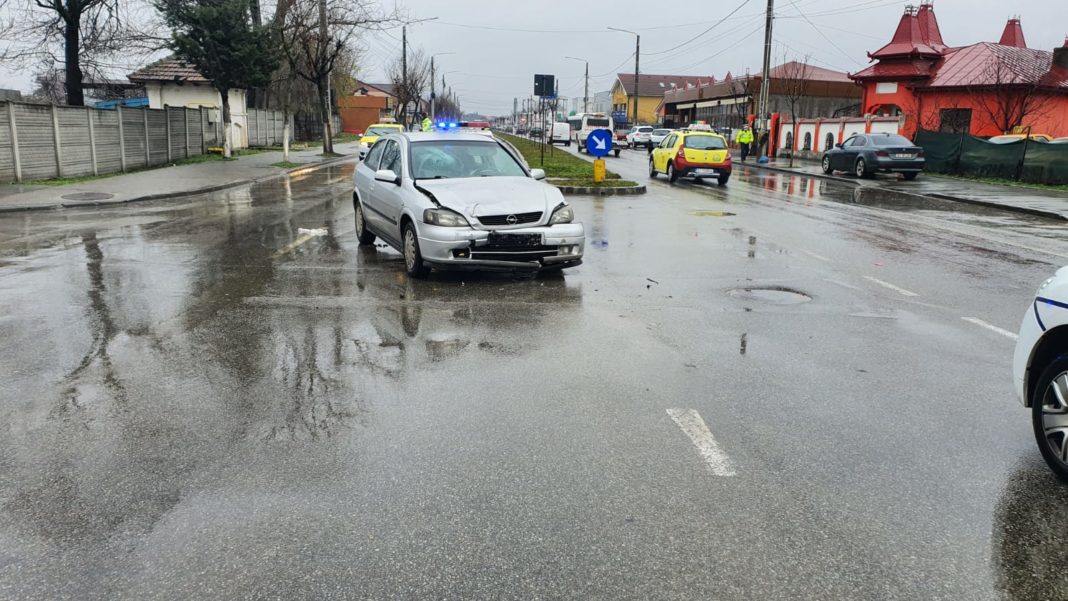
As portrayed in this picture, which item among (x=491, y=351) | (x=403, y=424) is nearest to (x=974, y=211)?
(x=491, y=351)

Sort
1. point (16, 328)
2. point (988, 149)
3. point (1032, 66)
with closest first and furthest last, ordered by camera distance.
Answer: point (16, 328), point (988, 149), point (1032, 66)

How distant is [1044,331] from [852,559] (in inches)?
69.6

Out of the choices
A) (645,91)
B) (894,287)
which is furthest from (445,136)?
(645,91)

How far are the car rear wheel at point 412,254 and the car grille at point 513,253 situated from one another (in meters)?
0.73

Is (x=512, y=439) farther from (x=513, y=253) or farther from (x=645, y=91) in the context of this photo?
(x=645, y=91)

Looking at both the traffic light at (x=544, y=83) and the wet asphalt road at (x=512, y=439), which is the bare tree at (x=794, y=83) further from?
the wet asphalt road at (x=512, y=439)

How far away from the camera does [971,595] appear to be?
3062 millimetres

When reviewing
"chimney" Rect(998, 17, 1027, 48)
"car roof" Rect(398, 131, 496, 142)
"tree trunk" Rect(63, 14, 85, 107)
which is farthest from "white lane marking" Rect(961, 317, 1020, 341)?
"chimney" Rect(998, 17, 1027, 48)

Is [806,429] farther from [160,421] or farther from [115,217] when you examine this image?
[115,217]

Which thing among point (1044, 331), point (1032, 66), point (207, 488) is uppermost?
point (1032, 66)

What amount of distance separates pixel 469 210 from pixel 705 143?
704 inches

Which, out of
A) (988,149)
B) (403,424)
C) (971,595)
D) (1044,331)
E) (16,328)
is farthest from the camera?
(988,149)

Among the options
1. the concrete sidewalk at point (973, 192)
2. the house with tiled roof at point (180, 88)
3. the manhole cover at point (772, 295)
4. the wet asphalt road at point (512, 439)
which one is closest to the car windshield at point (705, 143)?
the concrete sidewalk at point (973, 192)

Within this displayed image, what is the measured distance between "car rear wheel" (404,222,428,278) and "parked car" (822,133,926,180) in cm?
2286
